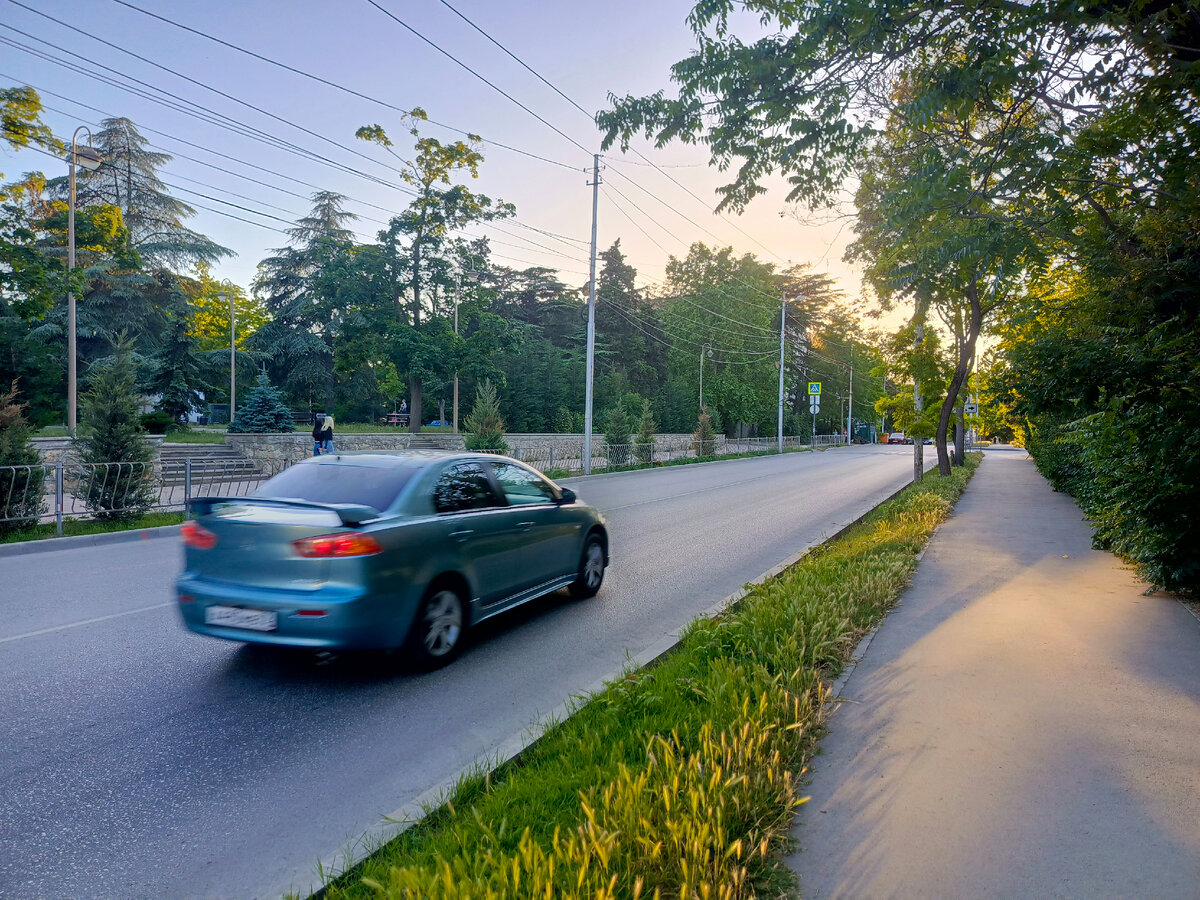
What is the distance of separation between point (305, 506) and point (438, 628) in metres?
1.27

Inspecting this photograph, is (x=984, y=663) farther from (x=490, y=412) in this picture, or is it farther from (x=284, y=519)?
(x=490, y=412)

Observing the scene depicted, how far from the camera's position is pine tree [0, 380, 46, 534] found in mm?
11047

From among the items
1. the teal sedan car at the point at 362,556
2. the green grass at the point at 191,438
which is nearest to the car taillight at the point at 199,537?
the teal sedan car at the point at 362,556

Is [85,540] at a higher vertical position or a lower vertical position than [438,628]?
lower

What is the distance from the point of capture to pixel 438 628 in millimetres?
5297

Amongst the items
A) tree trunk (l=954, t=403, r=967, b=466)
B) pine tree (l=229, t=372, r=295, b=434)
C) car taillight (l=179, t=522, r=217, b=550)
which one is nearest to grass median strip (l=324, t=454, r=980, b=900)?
car taillight (l=179, t=522, r=217, b=550)

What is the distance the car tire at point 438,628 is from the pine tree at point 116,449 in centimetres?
985

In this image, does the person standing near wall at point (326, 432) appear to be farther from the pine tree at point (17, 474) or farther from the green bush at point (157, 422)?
the green bush at point (157, 422)

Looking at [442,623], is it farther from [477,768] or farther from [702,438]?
[702,438]

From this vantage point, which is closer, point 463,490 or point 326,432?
point 463,490

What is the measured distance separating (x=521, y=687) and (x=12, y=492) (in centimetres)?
1039

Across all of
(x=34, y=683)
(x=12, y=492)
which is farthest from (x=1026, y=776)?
(x=12, y=492)

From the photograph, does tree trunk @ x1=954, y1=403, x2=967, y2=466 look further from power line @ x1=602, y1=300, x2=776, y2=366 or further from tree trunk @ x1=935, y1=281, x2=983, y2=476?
power line @ x1=602, y1=300, x2=776, y2=366

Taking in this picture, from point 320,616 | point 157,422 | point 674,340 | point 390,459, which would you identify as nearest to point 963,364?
point 390,459
